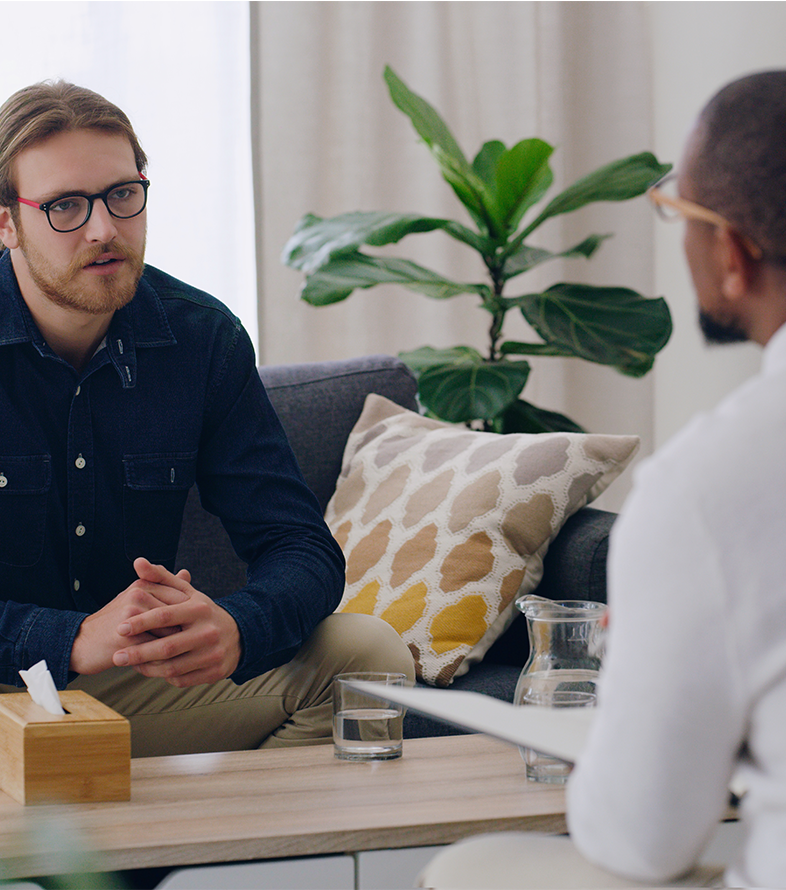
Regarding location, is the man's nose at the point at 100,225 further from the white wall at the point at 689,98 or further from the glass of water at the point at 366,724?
the white wall at the point at 689,98

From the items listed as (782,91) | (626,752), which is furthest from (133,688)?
(782,91)

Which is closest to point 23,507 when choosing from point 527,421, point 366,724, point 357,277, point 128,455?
point 128,455

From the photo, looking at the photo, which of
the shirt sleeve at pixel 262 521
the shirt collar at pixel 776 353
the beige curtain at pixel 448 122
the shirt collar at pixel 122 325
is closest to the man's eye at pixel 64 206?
the shirt collar at pixel 122 325

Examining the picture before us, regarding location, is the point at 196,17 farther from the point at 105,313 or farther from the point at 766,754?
the point at 766,754

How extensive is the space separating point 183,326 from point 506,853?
109 centimetres

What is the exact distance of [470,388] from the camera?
2.06m

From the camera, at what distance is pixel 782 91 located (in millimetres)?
580

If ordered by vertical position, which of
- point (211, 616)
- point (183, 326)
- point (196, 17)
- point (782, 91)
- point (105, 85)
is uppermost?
point (196, 17)

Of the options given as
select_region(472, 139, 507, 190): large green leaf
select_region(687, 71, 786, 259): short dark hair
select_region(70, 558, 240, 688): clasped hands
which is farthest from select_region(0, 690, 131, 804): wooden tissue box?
select_region(472, 139, 507, 190): large green leaf

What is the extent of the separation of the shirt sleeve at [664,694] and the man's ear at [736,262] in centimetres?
15

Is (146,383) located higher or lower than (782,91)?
lower

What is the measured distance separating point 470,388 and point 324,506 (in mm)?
378

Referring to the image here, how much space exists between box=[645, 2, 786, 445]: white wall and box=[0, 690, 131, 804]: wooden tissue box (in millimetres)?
1940

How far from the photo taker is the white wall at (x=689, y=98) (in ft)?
8.12
